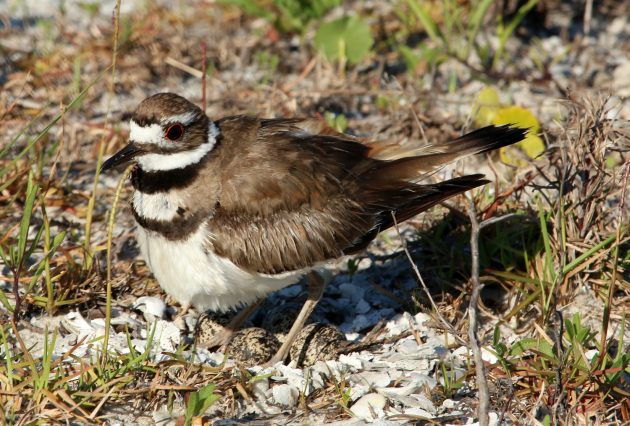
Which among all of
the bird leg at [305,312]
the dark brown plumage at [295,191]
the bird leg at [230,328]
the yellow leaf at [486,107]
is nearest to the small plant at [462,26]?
the yellow leaf at [486,107]

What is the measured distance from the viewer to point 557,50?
7.23 m

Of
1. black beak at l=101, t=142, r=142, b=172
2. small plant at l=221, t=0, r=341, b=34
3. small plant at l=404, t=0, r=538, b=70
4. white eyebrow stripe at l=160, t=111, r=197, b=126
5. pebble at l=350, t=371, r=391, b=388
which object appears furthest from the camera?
small plant at l=221, t=0, r=341, b=34

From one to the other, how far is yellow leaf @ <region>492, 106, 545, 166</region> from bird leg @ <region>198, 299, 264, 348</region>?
6.53ft

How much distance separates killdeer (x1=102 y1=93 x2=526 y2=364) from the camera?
4234mm

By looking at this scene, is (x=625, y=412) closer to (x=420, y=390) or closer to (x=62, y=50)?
(x=420, y=390)

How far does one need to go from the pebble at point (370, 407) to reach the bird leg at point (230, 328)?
0.92m

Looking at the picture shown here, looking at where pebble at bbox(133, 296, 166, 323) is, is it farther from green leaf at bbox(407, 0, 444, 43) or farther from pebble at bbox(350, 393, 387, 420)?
green leaf at bbox(407, 0, 444, 43)

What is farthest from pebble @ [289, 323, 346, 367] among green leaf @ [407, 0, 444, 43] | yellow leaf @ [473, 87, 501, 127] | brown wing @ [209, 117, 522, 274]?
green leaf @ [407, 0, 444, 43]

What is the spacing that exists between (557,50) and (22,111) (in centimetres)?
434

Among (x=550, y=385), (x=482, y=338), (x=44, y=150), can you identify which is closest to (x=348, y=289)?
(x=482, y=338)

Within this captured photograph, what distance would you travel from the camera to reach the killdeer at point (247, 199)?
4.23 meters

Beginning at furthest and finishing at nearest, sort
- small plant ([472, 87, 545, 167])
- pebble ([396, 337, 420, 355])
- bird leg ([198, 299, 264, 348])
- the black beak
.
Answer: small plant ([472, 87, 545, 167])
bird leg ([198, 299, 264, 348])
pebble ([396, 337, 420, 355])
the black beak

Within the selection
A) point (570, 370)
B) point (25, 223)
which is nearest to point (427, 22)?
point (570, 370)

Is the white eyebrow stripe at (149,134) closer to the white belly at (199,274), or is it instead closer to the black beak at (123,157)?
the black beak at (123,157)
